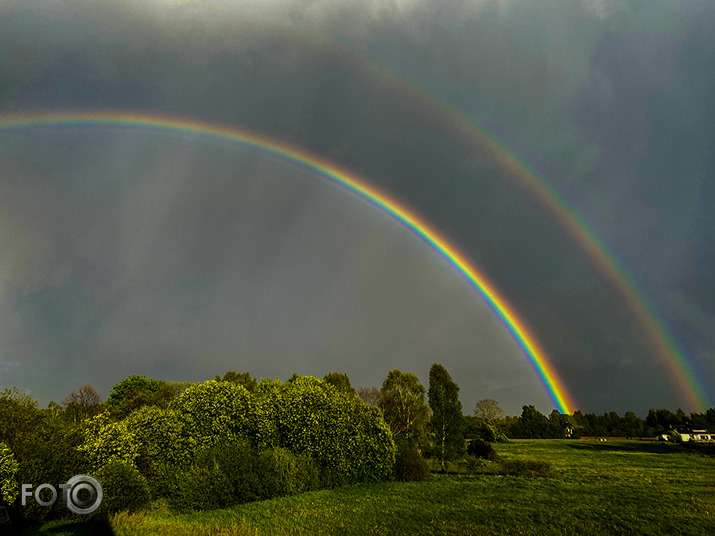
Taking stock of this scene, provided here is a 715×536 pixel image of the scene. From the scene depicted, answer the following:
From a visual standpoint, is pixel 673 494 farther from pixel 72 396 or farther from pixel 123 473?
pixel 72 396

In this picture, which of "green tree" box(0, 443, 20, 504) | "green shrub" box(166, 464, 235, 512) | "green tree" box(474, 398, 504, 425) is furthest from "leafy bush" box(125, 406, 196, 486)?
"green tree" box(474, 398, 504, 425)

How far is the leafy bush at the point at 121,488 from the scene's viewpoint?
2252cm

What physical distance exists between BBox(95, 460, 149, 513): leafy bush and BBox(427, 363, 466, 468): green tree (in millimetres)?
29019

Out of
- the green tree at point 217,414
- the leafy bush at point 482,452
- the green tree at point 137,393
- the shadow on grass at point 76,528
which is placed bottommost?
the shadow on grass at point 76,528

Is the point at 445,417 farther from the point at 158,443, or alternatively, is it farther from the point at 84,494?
the point at 84,494

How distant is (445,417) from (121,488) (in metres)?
30.8

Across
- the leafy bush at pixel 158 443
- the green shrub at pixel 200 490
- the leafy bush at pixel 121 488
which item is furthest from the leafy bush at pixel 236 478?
the leafy bush at pixel 121 488

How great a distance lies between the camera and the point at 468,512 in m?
20.7

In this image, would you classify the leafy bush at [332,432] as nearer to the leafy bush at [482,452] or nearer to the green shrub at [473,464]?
the green shrub at [473,464]

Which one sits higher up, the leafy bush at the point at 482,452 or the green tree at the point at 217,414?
the green tree at the point at 217,414

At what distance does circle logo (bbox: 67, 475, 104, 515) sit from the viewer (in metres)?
21.8

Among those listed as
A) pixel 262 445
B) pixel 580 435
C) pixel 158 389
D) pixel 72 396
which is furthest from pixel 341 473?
pixel 580 435

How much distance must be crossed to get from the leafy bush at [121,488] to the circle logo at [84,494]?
29cm

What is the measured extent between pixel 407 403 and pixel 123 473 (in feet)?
175
